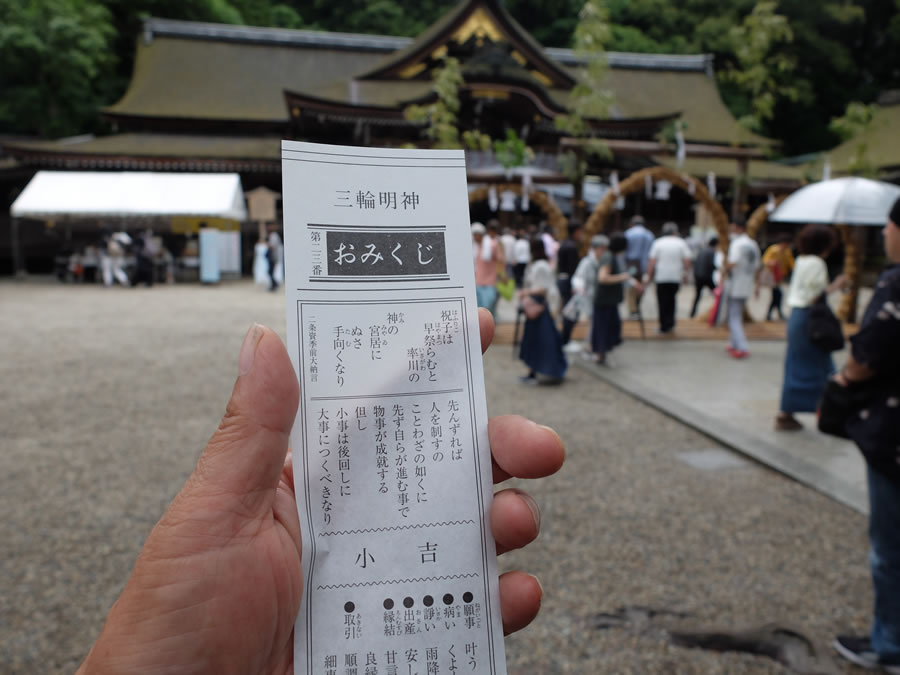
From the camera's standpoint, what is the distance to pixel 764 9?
7688 mm

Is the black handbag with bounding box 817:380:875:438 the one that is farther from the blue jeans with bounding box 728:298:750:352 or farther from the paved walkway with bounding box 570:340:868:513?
the blue jeans with bounding box 728:298:750:352

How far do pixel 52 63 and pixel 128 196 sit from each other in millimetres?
6021

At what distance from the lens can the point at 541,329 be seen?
510cm

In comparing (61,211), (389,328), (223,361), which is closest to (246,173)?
(61,211)

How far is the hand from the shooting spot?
0.71 m

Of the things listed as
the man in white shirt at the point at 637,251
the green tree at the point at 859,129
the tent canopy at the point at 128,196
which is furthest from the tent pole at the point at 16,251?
the green tree at the point at 859,129

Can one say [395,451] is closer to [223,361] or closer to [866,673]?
[866,673]

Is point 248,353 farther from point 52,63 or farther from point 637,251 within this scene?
point 52,63

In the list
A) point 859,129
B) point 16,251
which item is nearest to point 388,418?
point 859,129

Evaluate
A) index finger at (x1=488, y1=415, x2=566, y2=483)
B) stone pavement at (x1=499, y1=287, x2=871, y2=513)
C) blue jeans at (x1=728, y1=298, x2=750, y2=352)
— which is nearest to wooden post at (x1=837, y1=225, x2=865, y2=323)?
stone pavement at (x1=499, y1=287, x2=871, y2=513)

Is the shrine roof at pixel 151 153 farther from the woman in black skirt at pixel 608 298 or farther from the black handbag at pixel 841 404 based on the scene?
the black handbag at pixel 841 404

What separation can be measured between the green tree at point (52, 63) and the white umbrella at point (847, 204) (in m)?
16.3

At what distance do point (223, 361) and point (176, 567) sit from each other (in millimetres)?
5645

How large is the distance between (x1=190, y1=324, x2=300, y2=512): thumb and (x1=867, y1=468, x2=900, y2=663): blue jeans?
1807 mm
